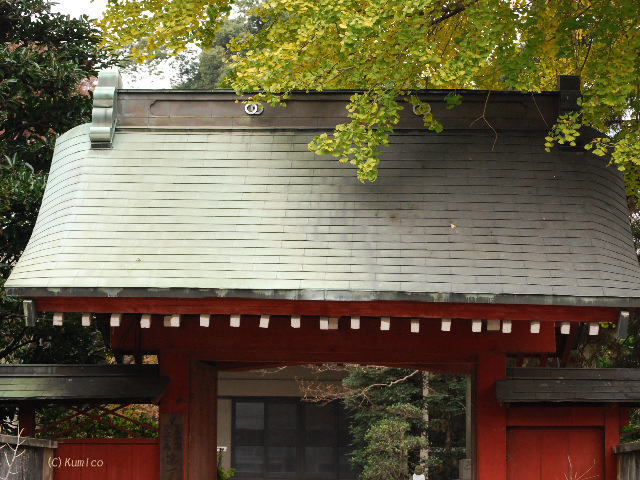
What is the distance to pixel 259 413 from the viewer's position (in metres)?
22.3

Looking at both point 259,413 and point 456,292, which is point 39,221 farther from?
point 259,413

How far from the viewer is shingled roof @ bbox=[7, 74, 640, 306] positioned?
822 cm

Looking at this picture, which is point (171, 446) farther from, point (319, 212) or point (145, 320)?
point (319, 212)

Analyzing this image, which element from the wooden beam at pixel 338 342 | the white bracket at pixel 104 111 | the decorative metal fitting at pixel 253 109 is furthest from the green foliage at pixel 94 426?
the decorative metal fitting at pixel 253 109

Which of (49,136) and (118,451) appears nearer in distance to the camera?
(118,451)

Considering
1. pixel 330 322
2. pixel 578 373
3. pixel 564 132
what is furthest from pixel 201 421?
pixel 564 132

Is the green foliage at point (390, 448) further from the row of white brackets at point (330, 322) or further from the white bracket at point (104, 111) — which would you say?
the white bracket at point (104, 111)

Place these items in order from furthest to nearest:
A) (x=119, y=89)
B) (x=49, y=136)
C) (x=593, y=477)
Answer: (x=49, y=136) → (x=119, y=89) → (x=593, y=477)

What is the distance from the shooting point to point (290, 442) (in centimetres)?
2202

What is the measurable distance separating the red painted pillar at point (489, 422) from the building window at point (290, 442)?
12.9 metres

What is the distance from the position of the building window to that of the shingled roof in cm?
1315

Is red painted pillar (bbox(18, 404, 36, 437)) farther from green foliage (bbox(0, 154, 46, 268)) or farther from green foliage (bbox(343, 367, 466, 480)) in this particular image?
green foliage (bbox(343, 367, 466, 480))

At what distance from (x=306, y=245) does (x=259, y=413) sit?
14.3 m

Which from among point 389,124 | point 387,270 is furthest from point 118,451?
point 389,124
